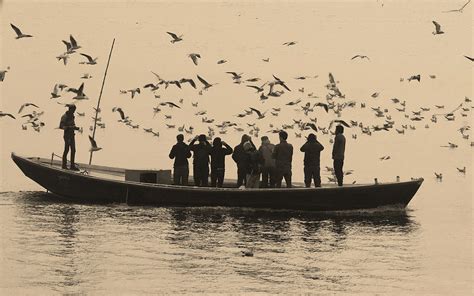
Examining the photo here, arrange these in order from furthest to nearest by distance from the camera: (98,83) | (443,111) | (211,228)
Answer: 1. (98,83)
2. (443,111)
3. (211,228)

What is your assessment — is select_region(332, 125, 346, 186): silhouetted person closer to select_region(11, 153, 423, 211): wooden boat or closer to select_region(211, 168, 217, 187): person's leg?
select_region(11, 153, 423, 211): wooden boat

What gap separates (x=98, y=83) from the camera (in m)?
122

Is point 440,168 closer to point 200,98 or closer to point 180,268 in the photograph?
point 180,268

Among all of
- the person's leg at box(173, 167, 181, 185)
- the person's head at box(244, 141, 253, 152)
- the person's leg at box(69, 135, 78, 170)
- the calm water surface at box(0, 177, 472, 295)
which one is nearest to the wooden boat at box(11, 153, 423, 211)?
the calm water surface at box(0, 177, 472, 295)

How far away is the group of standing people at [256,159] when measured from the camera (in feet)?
105

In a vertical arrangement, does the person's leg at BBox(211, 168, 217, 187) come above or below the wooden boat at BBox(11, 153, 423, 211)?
above

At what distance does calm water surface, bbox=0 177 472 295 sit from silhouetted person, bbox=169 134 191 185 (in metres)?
0.93

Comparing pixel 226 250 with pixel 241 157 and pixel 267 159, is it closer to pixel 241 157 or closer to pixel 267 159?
pixel 241 157

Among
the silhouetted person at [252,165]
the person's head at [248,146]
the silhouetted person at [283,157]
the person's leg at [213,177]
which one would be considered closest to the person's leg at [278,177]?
the silhouetted person at [283,157]

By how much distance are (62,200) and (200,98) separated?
79431mm

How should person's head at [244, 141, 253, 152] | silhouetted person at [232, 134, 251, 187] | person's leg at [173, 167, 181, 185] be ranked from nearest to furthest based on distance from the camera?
person's head at [244, 141, 253, 152] → silhouetted person at [232, 134, 251, 187] → person's leg at [173, 167, 181, 185]

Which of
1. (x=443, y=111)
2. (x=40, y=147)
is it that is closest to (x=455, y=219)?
(x=40, y=147)

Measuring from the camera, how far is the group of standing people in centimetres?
3206

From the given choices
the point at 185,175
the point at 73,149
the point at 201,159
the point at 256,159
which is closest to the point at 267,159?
the point at 256,159
